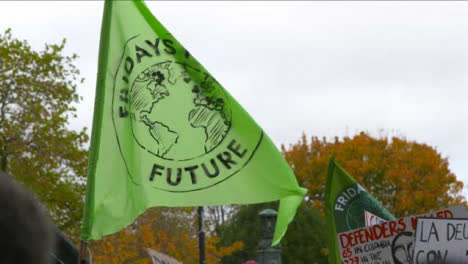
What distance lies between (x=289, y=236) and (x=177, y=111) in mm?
51535

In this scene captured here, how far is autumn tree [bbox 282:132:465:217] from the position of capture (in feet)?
188

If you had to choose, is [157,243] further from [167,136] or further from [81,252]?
[81,252]

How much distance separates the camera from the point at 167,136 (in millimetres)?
6898

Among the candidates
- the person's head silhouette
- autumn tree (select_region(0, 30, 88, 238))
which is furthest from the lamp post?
the person's head silhouette

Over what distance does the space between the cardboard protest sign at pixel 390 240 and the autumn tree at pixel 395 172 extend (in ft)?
152

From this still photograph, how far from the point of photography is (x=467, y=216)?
1063cm

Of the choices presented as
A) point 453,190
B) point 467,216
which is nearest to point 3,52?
point 467,216

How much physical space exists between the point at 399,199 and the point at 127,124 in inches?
2035

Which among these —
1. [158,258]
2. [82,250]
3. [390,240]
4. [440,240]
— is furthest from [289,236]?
[82,250]

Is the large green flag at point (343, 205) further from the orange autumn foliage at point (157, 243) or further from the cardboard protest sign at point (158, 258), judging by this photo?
the orange autumn foliage at point (157, 243)

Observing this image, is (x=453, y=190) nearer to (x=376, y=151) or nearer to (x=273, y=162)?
(x=376, y=151)

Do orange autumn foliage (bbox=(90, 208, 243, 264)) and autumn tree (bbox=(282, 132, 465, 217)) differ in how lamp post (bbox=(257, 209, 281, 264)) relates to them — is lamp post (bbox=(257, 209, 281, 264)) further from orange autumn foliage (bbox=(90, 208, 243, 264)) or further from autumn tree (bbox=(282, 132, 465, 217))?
autumn tree (bbox=(282, 132, 465, 217))

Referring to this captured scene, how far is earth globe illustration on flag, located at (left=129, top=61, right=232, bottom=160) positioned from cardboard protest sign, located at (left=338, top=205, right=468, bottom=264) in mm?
4147

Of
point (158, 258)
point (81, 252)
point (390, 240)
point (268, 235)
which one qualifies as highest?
point (268, 235)
